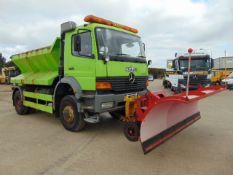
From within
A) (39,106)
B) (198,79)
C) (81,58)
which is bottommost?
(39,106)

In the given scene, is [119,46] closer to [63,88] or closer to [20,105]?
[63,88]

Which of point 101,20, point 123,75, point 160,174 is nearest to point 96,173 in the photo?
point 160,174

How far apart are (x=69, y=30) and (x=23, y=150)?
9.77ft

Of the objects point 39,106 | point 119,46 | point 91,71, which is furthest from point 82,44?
point 39,106

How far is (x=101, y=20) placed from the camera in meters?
5.51

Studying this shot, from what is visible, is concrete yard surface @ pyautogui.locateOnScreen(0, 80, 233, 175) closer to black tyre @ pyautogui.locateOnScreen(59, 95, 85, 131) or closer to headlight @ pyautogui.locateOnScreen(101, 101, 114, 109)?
black tyre @ pyautogui.locateOnScreen(59, 95, 85, 131)

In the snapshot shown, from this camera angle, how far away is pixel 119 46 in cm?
556

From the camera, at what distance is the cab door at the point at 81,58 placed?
17.1 feet

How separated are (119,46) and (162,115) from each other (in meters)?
2.05

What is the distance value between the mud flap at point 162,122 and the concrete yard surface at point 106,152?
0.32 metres

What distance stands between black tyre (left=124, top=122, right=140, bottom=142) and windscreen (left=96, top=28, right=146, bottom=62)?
65.2 inches

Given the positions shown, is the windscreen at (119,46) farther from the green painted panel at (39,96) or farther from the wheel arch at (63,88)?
the green painted panel at (39,96)

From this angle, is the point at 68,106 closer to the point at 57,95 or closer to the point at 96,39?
the point at 57,95

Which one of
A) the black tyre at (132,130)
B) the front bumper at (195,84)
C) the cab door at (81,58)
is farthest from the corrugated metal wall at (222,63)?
the black tyre at (132,130)
